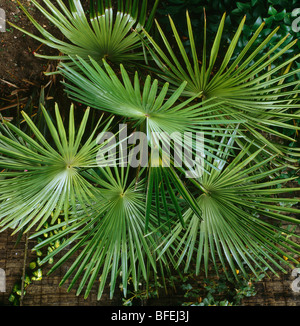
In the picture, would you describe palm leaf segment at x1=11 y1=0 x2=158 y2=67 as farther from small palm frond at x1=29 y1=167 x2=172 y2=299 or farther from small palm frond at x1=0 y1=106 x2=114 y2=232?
small palm frond at x1=29 y1=167 x2=172 y2=299

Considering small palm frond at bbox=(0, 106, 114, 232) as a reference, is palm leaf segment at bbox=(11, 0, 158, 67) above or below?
above

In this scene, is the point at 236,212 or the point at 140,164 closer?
the point at 236,212

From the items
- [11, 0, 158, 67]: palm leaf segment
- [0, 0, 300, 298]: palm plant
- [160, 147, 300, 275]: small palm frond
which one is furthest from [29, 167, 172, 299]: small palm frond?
[11, 0, 158, 67]: palm leaf segment

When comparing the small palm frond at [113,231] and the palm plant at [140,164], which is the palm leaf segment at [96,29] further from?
the small palm frond at [113,231]

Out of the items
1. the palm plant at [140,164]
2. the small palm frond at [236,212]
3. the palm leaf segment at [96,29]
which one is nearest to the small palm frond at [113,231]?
the palm plant at [140,164]

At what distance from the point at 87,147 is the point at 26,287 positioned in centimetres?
133

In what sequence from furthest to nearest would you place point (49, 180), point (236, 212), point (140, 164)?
point (140, 164), point (236, 212), point (49, 180)

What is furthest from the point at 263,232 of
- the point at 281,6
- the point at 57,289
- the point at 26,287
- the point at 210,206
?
the point at 26,287

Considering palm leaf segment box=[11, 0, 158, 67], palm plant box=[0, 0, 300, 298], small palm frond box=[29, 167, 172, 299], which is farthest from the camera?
palm leaf segment box=[11, 0, 158, 67]

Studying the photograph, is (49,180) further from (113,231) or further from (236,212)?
(236,212)

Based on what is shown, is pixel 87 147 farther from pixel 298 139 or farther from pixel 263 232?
pixel 298 139

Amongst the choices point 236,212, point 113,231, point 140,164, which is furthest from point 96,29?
point 236,212

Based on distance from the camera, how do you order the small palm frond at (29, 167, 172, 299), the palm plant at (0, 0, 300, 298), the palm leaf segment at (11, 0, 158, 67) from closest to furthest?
the palm plant at (0, 0, 300, 298) → the small palm frond at (29, 167, 172, 299) → the palm leaf segment at (11, 0, 158, 67)
